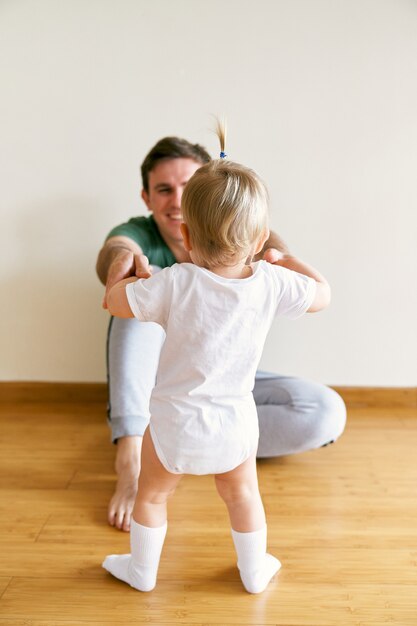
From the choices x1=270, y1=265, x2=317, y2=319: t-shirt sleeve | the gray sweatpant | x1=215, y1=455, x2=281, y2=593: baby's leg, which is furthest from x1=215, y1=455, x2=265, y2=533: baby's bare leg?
the gray sweatpant

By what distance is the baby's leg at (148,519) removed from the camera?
1212mm

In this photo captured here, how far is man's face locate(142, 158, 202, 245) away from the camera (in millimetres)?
1875

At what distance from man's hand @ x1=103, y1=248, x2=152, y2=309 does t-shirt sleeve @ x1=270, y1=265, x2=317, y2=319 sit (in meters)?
0.23

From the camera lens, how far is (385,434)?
2.07 metres

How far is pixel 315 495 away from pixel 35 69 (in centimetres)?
149

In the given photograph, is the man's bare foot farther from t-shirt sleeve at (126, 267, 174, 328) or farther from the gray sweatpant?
t-shirt sleeve at (126, 267, 174, 328)

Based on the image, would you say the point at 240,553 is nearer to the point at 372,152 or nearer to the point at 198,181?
the point at 198,181

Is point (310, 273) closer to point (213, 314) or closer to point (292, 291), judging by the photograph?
point (292, 291)

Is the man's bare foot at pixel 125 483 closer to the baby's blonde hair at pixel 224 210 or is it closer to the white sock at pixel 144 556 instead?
the white sock at pixel 144 556

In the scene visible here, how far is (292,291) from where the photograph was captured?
1.16 meters

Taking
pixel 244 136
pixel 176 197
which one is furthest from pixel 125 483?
pixel 244 136

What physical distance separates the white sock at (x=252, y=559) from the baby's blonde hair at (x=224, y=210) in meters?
0.50

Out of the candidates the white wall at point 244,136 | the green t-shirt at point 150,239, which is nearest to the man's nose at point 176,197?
the green t-shirt at point 150,239

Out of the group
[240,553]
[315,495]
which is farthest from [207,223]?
[315,495]
